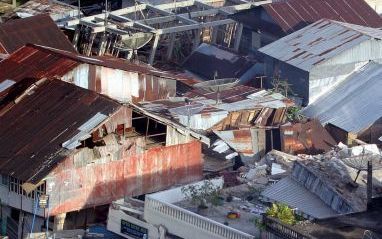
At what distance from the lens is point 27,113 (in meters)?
32.0

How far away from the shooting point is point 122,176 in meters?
31.0

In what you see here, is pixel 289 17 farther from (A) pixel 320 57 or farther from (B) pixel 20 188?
(B) pixel 20 188

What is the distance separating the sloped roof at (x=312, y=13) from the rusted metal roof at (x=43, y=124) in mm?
12367

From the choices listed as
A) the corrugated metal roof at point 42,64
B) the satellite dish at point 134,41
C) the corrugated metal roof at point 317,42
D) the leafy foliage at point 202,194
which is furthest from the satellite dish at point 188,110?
the satellite dish at point 134,41

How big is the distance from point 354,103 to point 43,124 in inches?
406

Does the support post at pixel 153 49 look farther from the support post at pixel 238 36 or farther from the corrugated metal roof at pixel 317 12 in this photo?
the corrugated metal roof at pixel 317 12

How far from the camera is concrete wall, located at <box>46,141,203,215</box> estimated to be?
2986 cm

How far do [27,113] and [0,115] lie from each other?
2.65ft

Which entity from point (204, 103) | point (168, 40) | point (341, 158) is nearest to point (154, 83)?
point (204, 103)

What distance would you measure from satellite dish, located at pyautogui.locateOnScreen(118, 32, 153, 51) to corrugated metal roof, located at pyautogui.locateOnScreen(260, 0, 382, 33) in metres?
4.35

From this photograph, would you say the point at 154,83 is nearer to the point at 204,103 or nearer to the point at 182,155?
the point at 204,103

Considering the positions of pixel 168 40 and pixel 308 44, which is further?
pixel 168 40

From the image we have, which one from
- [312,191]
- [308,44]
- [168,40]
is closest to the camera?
[312,191]

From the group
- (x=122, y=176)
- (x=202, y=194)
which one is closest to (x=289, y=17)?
(x=122, y=176)
